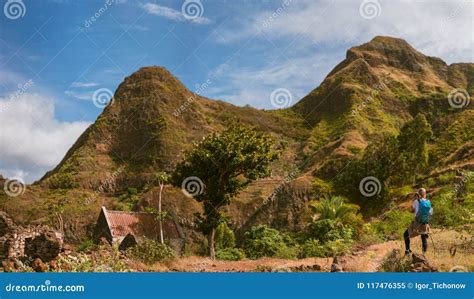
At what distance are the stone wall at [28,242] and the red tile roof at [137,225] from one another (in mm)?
15810

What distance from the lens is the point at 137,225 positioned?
1387 inches

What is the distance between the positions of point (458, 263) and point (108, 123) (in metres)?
78.5

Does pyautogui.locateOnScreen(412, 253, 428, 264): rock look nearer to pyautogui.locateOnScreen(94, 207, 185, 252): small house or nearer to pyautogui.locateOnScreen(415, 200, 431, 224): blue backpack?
pyautogui.locateOnScreen(415, 200, 431, 224): blue backpack

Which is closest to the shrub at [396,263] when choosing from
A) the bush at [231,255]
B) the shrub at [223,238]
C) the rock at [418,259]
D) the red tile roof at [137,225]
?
the rock at [418,259]

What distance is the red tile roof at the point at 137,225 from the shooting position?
113 feet

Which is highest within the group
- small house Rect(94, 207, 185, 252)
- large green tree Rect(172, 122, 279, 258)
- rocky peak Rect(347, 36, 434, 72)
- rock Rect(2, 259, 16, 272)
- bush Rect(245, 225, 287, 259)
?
rocky peak Rect(347, 36, 434, 72)

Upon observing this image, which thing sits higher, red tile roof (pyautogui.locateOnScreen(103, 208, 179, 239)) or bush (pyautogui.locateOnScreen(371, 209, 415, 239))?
red tile roof (pyautogui.locateOnScreen(103, 208, 179, 239))

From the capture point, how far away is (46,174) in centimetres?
8712

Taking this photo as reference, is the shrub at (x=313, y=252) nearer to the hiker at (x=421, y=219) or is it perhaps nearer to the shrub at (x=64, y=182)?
the hiker at (x=421, y=219)

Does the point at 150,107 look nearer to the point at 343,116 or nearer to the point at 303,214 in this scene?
the point at 343,116

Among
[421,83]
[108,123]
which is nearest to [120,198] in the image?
[108,123]

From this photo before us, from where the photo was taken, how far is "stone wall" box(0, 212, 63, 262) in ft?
43.9

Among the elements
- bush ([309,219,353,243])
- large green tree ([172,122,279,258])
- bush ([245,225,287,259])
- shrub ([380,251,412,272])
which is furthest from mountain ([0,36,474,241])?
shrub ([380,251,412,272])

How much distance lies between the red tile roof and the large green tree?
7.07m
